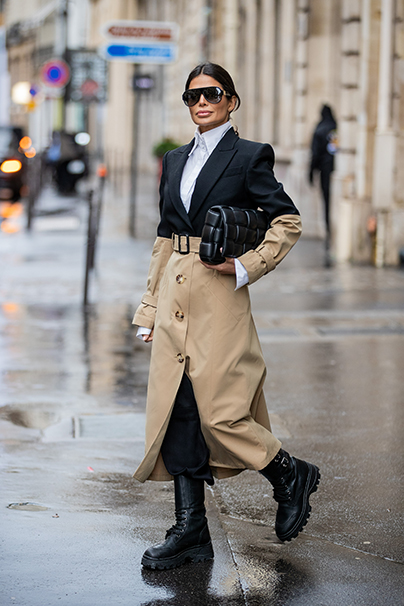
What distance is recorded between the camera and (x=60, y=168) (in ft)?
104

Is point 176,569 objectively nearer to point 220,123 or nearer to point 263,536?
point 263,536

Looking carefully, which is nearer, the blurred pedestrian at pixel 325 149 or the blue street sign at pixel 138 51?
the blurred pedestrian at pixel 325 149

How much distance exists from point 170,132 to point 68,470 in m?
29.0

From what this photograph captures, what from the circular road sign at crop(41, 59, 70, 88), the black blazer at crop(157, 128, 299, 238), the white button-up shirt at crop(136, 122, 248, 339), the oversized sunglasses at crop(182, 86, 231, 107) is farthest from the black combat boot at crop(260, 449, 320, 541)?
the circular road sign at crop(41, 59, 70, 88)

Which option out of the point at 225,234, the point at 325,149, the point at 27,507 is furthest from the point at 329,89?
the point at 225,234

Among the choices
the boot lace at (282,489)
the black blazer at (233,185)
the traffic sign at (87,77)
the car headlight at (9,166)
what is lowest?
the boot lace at (282,489)

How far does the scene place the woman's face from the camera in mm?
4082

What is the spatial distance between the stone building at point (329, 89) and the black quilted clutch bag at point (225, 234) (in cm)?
978

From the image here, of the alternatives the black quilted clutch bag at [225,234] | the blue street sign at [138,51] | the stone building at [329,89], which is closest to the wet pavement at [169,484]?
the black quilted clutch bag at [225,234]

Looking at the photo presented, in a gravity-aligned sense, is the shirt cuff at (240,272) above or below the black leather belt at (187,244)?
below

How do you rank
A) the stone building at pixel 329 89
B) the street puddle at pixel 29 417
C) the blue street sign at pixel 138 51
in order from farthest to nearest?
the blue street sign at pixel 138 51, the stone building at pixel 329 89, the street puddle at pixel 29 417

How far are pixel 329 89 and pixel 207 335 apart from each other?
48.3 feet

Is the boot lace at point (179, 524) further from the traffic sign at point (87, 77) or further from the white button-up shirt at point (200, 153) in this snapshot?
the traffic sign at point (87, 77)

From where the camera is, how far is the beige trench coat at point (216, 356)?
159 inches
